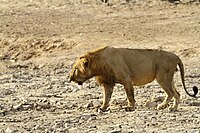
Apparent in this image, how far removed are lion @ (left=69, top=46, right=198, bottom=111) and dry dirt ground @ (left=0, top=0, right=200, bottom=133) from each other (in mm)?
310

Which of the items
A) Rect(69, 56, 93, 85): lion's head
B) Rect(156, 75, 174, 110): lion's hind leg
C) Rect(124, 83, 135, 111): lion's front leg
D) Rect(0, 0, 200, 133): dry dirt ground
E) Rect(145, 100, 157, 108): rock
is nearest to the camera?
Rect(0, 0, 200, 133): dry dirt ground

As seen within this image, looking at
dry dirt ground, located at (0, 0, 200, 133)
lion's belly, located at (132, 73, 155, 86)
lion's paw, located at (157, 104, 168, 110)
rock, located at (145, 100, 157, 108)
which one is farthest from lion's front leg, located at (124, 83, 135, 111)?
rock, located at (145, 100, 157, 108)

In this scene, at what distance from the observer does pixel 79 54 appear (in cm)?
2206

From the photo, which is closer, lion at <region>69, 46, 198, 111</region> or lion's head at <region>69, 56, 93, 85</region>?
lion at <region>69, 46, 198, 111</region>

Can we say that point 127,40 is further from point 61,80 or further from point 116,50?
point 116,50

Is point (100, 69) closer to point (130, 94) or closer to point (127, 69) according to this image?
point (127, 69)

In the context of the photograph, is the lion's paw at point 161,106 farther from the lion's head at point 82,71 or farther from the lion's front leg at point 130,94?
the lion's head at point 82,71

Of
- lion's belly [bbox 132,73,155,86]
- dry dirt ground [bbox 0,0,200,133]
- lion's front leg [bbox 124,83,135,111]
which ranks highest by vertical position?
lion's belly [bbox 132,73,155,86]

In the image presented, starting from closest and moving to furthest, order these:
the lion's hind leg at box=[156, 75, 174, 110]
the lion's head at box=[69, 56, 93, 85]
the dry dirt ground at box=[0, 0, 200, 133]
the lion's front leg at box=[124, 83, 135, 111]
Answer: the dry dirt ground at box=[0, 0, 200, 133]
the lion's front leg at box=[124, 83, 135, 111]
the lion's head at box=[69, 56, 93, 85]
the lion's hind leg at box=[156, 75, 174, 110]

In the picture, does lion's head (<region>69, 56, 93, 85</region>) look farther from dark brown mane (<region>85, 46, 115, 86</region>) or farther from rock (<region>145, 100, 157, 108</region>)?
rock (<region>145, 100, 157, 108</region>)

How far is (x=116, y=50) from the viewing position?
1234 cm

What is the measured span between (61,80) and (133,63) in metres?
5.51

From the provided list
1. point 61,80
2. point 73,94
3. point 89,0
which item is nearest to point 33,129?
point 73,94

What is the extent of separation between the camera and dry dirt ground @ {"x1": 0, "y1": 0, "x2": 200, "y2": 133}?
35.9 feet
